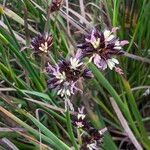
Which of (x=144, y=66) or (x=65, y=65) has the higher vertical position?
(x=65, y=65)

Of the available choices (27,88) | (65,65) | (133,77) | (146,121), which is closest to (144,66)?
(133,77)

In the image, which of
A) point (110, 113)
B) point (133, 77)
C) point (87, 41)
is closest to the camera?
point (87, 41)

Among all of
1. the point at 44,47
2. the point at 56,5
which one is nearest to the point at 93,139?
the point at 44,47

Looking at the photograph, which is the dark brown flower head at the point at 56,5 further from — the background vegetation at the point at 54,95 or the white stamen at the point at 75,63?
the white stamen at the point at 75,63

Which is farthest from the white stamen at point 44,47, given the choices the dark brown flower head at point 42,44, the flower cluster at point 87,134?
the flower cluster at point 87,134

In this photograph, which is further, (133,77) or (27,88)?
(133,77)

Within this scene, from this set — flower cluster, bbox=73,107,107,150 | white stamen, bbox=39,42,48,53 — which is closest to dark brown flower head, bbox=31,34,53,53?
white stamen, bbox=39,42,48,53

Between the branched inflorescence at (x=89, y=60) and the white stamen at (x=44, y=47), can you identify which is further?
the white stamen at (x=44, y=47)

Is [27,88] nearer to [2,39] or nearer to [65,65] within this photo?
[2,39]
